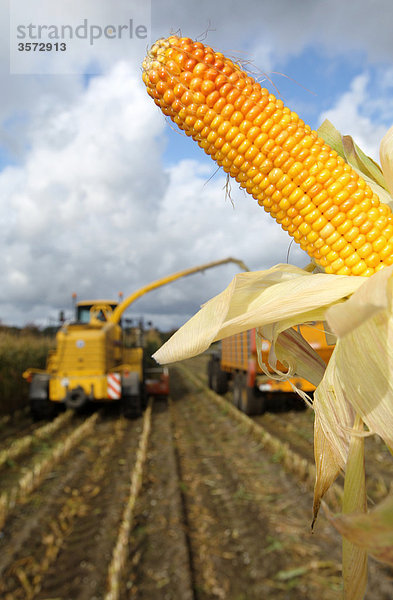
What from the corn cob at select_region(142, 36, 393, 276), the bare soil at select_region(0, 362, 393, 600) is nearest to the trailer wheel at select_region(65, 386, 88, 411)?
the bare soil at select_region(0, 362, 393, 600)

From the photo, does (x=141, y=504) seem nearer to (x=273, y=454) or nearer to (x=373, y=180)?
(x=273, y=454)

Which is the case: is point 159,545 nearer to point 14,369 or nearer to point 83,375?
point 83,375

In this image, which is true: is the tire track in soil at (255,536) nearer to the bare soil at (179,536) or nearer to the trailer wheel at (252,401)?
the bare soil at (179,536)

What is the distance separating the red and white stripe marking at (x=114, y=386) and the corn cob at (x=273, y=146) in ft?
31.7

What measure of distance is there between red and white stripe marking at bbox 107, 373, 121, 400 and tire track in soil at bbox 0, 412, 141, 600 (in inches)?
99.9

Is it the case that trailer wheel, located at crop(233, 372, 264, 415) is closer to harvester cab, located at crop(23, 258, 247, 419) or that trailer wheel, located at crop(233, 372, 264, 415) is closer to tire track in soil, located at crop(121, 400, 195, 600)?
harvester cab, located at crop(23, 258, 247, 419)

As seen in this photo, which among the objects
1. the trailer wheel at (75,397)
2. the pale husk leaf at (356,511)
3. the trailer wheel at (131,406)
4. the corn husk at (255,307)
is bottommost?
the trailer wheel at (131,406)

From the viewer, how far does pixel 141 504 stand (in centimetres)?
541

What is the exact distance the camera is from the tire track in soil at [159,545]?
143 inches

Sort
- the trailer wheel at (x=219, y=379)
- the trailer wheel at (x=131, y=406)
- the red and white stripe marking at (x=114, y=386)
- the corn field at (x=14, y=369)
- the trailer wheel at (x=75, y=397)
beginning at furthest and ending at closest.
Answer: the trailer wheel at (x=219, y=379) → the corn field at (x=14, y=369) → the trailer wheel at (x=131, y=406) → the red and white stripe marking at (x=114, y=386) → the trailer wheel at (x=75, y=397)

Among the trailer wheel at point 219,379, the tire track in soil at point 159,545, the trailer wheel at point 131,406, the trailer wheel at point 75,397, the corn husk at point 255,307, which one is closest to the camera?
the corn husk at point 255,307

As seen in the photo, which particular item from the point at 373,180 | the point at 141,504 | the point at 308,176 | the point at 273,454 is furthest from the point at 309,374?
the point at 273,454

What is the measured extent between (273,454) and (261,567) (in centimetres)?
362

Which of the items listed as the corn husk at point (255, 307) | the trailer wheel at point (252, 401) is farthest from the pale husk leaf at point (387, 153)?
the trailer wheel at point (252, 401)
